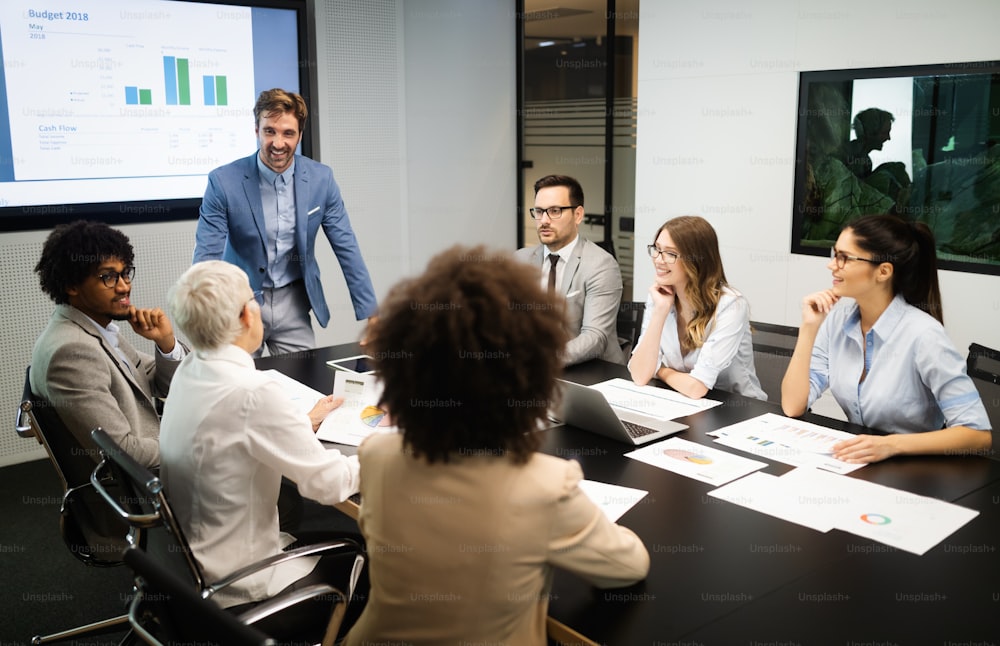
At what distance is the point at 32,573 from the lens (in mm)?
3529

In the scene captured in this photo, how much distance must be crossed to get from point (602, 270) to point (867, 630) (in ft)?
7.94

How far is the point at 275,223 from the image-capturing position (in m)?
4.15

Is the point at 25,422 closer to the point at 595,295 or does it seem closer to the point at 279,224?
the point at 279,224

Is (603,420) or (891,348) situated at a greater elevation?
(891,348)

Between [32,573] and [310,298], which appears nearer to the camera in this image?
[32,573]

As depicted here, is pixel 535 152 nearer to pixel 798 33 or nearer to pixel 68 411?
pixel 798 33

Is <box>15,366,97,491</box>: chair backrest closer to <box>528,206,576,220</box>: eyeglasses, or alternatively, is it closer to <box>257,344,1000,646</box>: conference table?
<box>257,344,1000,646</box>: conference table

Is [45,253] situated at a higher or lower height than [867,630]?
higher

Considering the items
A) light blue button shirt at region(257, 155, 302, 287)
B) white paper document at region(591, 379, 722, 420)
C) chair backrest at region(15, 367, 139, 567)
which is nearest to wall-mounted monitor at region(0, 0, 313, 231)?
light blue button shirt at region(257, 155, 302, 287)

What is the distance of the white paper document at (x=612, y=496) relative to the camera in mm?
2059

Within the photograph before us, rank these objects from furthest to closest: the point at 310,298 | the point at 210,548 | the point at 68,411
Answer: the point at 310,298, the point at 68,411, the point at 210,548

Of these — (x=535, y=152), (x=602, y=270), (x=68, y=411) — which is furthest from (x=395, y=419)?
(x=535, y=152)

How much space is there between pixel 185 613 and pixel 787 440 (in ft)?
5.66

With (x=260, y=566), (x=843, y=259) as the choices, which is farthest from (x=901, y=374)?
(x=260, y=566)
